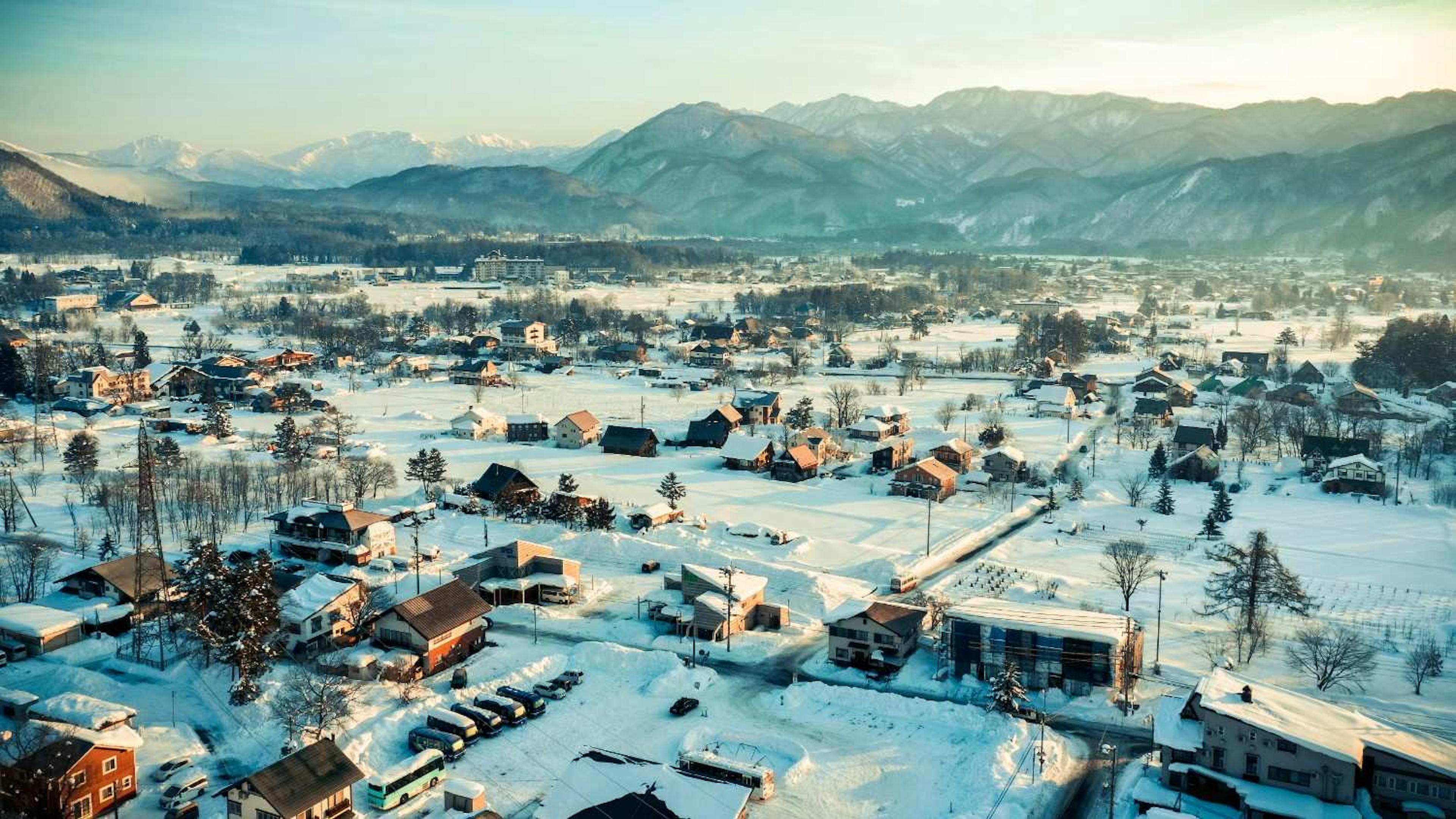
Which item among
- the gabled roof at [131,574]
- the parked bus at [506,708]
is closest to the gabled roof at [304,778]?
the parked bus at [506,708]

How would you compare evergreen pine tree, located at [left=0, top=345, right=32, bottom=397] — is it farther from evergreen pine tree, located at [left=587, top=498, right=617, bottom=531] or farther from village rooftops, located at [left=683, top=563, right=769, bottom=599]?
village rooftops, located at [left=683, top=563, right=769, bottom=599]

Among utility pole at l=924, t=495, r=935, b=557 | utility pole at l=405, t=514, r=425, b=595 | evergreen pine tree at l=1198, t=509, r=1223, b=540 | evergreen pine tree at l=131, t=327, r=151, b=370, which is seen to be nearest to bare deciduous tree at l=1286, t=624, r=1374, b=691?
evergreen pine tree at l=1198, t=509, r=1223, b=540

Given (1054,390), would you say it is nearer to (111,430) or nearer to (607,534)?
(607,534)

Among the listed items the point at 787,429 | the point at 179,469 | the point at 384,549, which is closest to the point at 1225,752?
the point at 384,549

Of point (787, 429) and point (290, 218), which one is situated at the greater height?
point (290, 218)

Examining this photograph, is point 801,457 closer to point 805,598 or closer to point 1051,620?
point 805,598

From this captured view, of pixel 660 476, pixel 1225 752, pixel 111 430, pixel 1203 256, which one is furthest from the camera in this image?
pixel 1203 256

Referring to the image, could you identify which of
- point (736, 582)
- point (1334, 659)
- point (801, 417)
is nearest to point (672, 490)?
point (736, 582)
